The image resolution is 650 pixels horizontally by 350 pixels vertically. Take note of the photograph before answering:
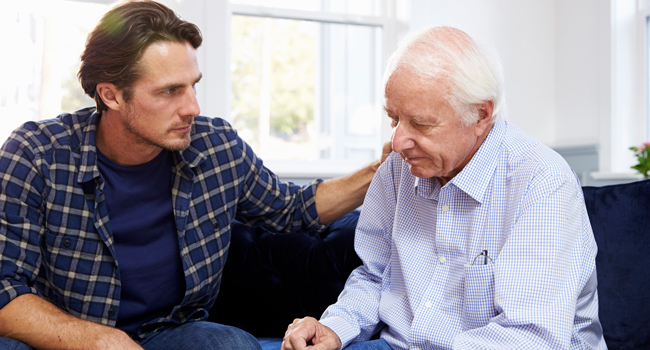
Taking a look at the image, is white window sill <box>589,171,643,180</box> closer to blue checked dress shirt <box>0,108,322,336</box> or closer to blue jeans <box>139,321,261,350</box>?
blue checked dress shirt <box>0,108,322,336</box>

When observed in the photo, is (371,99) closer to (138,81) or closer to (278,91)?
(278,91)

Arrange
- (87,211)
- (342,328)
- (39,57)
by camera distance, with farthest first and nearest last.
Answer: (39,57)
(87,211)
(342,328)

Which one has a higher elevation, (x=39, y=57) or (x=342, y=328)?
(x=39, y=57)

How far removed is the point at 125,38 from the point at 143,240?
556mm

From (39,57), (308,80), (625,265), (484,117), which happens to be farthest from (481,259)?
(308,80)

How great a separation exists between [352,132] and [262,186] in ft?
5.40

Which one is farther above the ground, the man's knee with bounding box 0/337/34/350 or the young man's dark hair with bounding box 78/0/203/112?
the young man's dark hair with bounding box 78/0/203/112

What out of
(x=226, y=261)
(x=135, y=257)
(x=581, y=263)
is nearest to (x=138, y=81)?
(x=135, y=257)

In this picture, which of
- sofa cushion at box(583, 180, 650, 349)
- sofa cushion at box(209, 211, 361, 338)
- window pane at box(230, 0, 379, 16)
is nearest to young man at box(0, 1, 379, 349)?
sofa cushion at box(209, 211, 361, 338)

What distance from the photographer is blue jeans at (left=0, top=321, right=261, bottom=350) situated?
4.52 feet

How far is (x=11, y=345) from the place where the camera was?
4.04 ft

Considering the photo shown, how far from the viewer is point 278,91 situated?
3428 mm

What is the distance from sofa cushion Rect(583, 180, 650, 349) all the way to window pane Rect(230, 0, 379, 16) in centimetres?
194

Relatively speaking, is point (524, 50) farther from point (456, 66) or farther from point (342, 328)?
point (342, 328)
